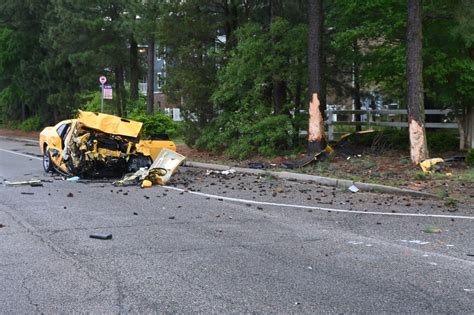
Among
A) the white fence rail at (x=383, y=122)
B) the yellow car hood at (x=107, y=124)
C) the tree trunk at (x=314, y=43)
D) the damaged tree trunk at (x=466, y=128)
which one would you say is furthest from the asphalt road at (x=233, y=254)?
the white fence rail at (x=383, y=122)

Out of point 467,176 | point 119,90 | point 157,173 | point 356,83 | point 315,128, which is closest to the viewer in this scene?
point 467,176

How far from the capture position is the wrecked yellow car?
14008 millimetres

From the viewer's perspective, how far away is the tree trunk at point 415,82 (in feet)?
44.1

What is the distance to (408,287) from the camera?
5430 millimetres

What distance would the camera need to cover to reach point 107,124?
1406cm

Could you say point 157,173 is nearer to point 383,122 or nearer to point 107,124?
point 107,124

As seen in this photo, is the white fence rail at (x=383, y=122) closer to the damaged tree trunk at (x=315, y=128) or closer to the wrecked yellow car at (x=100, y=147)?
the damaged tree trunk at (x=315, y=128)

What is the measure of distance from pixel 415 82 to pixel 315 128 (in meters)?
3.75

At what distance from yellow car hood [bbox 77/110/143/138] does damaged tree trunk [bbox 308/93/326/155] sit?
539 cm

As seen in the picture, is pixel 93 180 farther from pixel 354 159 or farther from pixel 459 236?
pixel 459 236

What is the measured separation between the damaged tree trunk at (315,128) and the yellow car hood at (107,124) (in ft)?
17.7

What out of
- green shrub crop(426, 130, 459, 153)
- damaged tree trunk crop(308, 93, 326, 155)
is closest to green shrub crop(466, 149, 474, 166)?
green shrub crop(426, 130, 459, 153)

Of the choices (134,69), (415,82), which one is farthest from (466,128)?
(134,69)

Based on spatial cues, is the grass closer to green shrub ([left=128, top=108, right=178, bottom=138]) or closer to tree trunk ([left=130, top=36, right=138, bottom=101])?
green shrub ([left=128, top=108, right=178, bottom=138])
